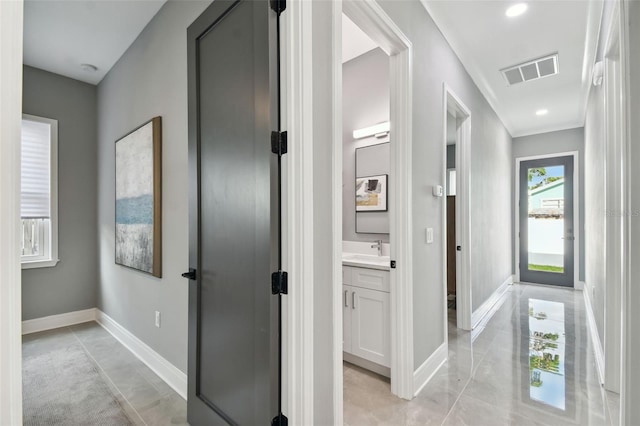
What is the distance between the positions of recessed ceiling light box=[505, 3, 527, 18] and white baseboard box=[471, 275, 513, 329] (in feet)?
9.54

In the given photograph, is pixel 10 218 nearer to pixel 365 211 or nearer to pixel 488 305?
pixel 365 211

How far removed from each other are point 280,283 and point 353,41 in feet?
8.39

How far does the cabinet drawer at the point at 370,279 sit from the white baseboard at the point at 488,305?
176 centimetres

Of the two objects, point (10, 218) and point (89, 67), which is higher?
point (89, 67)

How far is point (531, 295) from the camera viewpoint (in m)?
4.68

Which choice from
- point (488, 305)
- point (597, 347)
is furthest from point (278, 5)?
point (488, 305)

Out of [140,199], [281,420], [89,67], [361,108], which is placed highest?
[89,67]

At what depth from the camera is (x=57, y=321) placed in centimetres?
324

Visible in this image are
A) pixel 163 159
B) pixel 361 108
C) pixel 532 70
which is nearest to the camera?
pixel 163 159

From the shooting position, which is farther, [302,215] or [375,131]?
[375,131]

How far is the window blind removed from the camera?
10.2 feet

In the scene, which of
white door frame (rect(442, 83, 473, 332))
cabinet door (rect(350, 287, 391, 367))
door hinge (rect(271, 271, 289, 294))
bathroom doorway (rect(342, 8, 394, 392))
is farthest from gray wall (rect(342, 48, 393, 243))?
door hinge (rect(271, 271, 289, 294))

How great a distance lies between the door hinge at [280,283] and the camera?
47.8 inches

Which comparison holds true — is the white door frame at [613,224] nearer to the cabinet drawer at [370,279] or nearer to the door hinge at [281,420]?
the cabinet drawer at [370,279]
